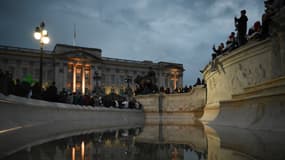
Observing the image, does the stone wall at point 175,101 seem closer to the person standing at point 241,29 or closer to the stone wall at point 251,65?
the stone wall at point 251,65

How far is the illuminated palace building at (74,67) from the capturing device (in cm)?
8325

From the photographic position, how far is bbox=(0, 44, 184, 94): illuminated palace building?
273 feet

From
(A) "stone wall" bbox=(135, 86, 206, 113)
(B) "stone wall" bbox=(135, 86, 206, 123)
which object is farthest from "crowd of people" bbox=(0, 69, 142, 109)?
(B) "stone wall" bbox=(135, 86, 206, 123)

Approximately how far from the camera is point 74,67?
295ft

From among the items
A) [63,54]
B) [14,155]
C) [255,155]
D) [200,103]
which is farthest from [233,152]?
[63,54]

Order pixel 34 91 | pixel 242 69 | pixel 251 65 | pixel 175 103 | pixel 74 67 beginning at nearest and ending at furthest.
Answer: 1. pixel 251 65
2. pixel 242 69
3. pixel 34 91
4. pixel 175 103
5. pixel 74 67

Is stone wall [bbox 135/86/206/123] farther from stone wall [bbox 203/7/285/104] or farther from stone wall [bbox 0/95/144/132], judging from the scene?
stone wall [bbox 203/7/285/104]

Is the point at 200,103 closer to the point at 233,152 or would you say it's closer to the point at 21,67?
the point at 233,152

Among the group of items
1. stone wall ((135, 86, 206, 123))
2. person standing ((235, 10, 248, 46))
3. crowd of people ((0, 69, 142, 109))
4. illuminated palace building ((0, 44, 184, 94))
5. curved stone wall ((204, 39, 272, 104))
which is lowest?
stone wall ((135, 86, 206, 123))

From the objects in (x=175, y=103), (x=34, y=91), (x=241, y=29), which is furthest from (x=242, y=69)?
(x=175, y=103)

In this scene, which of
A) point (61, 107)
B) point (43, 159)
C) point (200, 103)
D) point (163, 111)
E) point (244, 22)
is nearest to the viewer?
point (43, 159)

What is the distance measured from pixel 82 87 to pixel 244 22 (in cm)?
8522

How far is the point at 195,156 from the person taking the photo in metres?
4.09

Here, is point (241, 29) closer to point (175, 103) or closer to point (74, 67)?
point (175, 103)
